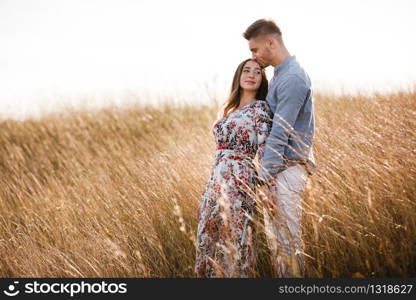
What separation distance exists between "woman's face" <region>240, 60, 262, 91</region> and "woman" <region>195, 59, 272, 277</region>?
6.8 inches

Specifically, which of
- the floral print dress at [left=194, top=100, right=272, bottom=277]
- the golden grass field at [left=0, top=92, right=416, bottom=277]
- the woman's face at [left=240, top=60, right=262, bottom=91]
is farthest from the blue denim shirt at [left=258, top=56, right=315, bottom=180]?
the woman's face at [left=240, top=60, right=262, bottom=91]

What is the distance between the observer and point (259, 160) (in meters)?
2.76

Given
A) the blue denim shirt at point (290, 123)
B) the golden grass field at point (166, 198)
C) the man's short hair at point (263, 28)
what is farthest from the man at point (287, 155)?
the man's short hair at point (263, 28)

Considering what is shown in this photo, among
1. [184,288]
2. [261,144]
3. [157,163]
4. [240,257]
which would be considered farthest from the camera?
[157,163]

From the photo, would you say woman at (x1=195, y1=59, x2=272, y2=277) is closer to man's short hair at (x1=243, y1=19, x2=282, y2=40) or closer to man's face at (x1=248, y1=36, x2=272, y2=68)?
man's face at (x1=248, y1=36, x2=272, y2=68)

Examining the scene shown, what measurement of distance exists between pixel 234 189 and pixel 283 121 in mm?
660

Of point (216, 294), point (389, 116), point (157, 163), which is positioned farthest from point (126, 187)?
point (389, 116)

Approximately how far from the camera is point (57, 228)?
3686 millimetres

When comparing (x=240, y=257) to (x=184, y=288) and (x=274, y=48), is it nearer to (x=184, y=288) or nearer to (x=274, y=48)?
(x=184, y=288)

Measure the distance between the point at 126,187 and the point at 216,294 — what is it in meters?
2.49

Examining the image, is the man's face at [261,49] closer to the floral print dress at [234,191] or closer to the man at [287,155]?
the man at [287,155]

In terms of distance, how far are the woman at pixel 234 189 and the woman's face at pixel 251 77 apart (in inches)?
6.8

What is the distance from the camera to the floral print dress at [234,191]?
262 cm

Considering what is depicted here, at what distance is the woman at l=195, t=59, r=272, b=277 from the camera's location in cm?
260
